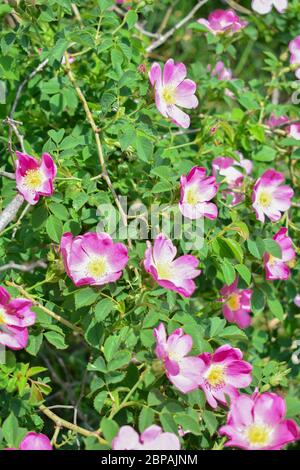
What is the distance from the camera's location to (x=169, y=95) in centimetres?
170

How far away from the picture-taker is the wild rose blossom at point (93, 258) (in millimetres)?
1459

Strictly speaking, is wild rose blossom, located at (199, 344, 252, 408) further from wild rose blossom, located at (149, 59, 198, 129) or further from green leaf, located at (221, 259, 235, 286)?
wild rose blossom, located at (149, 59, 198, 129)

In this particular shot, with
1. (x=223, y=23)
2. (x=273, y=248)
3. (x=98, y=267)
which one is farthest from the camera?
(x=223, y=23)

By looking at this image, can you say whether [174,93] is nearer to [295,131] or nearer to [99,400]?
[295,131]

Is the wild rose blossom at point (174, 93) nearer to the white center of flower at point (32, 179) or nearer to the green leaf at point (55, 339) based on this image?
the white center of flower at point (32, 179)

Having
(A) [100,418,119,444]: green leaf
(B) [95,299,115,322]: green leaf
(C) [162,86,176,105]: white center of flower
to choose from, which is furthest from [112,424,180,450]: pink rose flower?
(C) [162,86,176,105]: white center of flower

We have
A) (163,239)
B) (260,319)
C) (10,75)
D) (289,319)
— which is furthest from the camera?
(260,319)

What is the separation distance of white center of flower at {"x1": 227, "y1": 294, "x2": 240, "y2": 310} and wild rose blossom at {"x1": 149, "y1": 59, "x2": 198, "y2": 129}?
0.45 m

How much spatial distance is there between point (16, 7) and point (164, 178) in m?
0.54

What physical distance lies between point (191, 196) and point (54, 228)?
0.30m

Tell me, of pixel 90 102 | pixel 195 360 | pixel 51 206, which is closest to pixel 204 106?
pixel 90 102

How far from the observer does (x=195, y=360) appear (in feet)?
4.60

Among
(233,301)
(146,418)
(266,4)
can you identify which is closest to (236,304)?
(233,301)
